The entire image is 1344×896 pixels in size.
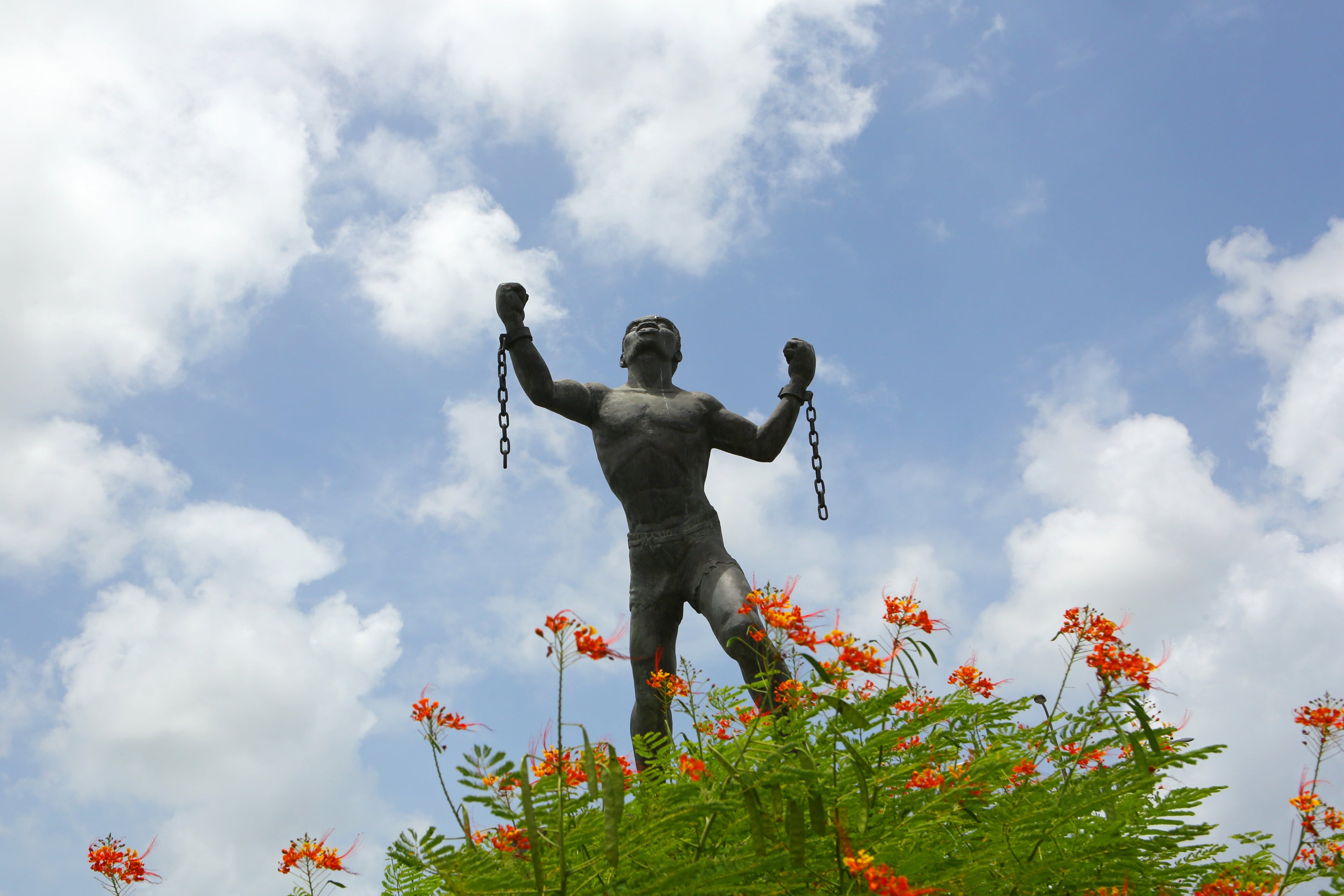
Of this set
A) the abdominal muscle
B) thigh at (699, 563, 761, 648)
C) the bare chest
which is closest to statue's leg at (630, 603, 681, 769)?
thigh at (699, 563, 761, 648)

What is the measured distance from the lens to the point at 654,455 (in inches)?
241

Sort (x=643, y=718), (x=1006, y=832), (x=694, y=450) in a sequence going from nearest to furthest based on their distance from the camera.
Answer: (x=1006, y=832)
(x=643, y=718)
(x=694, y=450)

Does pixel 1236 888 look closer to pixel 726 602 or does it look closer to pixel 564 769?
pixel 564 769

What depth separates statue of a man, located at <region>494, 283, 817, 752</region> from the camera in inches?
233

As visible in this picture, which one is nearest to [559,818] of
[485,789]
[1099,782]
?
[485,789]

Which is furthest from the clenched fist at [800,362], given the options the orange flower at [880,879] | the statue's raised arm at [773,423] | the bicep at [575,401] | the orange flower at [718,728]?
the orange flower at [880,879]

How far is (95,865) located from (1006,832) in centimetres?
311

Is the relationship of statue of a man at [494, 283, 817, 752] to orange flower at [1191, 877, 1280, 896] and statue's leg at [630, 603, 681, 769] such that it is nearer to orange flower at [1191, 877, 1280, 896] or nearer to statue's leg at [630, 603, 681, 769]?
statue's leg at [630, 603, 681, 769]

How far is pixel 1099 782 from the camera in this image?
277 cm

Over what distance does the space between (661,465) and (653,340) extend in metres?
1.03

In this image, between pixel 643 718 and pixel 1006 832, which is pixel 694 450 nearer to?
pixel 643 718

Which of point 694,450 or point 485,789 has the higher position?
point 694,450

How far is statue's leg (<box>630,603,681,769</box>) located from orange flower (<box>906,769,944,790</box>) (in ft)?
9.21

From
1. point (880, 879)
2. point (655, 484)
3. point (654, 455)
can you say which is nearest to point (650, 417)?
point (654, 455)
